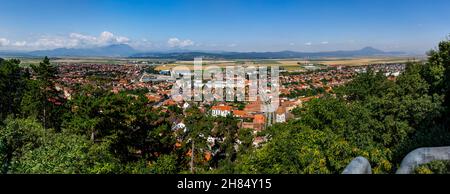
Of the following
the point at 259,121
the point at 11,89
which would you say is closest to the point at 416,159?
the point at 11,89

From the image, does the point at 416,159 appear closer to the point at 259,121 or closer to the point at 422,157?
the point at 422,157

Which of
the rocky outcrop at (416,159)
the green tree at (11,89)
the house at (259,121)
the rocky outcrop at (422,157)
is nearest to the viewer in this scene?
the rocky outcrop at (416,159)

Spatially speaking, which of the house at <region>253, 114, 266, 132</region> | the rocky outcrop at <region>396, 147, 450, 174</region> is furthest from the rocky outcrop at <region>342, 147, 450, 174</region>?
the house at <region>253, 114, 266, 132</region>

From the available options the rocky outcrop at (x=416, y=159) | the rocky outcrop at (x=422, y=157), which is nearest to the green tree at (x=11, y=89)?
the rocky outcrop at (x=416, y=159)

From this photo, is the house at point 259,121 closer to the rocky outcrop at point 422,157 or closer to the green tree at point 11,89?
the green tree at point 11,89

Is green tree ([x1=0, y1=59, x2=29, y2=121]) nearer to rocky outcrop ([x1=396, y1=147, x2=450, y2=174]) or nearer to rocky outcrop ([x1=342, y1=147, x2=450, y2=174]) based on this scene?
rocky outcrop ([x1=342, y1=147, x2=450, y2=174])

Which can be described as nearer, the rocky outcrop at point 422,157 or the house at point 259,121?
the rocky outcrop at point 422,157

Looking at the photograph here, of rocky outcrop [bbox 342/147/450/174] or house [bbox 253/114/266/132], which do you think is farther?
house [bbox 253/114/266/132]

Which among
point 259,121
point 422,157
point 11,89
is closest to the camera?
point 422,157

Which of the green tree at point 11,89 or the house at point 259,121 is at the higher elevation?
the green tree at point 11,89

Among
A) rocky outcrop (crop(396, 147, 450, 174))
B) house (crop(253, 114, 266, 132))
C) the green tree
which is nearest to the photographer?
Result: rocky outcrop (crop(396, 147, 450, 174))

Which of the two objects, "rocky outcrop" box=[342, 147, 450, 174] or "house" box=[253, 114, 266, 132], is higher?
"rocky outcrop" box=[342, 147, 450, 174]
